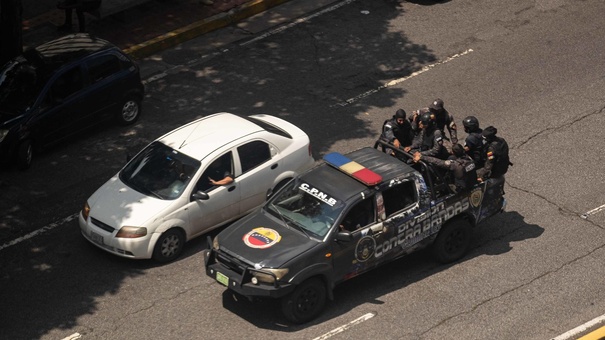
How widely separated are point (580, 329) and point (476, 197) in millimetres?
2433

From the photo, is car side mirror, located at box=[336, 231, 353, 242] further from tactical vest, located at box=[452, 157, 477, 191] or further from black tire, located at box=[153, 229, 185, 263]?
black tire, located at box=[153, 229, 185, 263]

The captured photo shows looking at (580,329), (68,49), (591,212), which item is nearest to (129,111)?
(68,49)

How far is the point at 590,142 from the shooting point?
61.5ft

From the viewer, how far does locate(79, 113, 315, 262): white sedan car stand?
1536cm

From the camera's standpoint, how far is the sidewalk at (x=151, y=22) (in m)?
21.9

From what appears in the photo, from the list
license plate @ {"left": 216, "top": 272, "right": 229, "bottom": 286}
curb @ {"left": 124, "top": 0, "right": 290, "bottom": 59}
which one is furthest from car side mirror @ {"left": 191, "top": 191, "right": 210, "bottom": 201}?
curb @ {"left": 124, "top": 0, "right": 290, "bottom": 59}

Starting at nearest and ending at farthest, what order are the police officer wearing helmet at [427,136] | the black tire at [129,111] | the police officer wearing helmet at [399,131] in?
the police officer wearing helmet at [427,136]
the police officer wearing helmet at [399,131]
the black tire at [129,111]

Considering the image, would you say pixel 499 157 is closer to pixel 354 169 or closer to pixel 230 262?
pixel 354 169

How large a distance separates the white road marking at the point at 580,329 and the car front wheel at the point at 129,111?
889 cm

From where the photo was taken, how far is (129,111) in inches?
759

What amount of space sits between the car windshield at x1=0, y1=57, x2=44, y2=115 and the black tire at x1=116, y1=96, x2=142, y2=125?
158 cm

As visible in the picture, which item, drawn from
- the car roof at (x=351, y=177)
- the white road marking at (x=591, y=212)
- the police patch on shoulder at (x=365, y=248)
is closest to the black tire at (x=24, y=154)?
the car roof at (x=351, y=177)

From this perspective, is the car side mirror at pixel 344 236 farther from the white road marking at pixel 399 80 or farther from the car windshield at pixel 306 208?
the white road marking at pixel 399 80

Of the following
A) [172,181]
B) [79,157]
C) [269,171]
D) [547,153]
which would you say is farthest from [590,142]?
[79,157]
